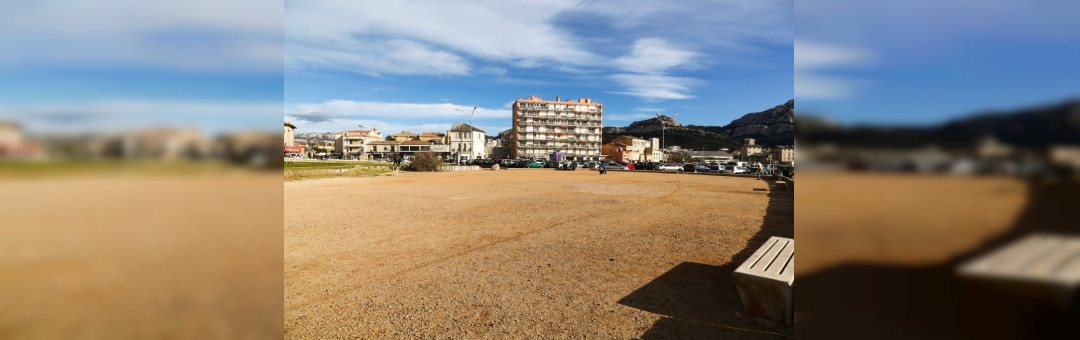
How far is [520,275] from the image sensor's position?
514 centimetres

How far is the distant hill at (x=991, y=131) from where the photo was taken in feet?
2.14

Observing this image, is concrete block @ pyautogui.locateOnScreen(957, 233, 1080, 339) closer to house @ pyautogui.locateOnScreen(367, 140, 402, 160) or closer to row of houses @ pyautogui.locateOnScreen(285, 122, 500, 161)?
row of houses @ pyautogui.locateOnScreen(285, 122, 500, 161)

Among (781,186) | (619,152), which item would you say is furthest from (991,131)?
(619,152)

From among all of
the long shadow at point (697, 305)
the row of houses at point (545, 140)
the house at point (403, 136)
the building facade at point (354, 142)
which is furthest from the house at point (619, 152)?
the long shadow at point (697, 305)

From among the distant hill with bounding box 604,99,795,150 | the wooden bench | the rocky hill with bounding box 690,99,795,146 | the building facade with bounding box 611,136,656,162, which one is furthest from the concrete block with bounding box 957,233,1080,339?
the rocky hill with bounding box 690,99,795,146

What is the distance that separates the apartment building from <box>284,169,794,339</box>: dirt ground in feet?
329

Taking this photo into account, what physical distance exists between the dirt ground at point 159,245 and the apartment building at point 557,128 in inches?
4205

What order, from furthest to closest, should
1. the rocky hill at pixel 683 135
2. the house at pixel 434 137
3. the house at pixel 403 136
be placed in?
the rocky hill at pixel 683 135, the house at pixel 403 136, the house at pixel 434 137

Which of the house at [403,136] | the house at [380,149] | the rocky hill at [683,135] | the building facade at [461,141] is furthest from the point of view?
the rocky hill at [683,135]

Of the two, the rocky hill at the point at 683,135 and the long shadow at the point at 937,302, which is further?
the rocky hill at the point at 683,135

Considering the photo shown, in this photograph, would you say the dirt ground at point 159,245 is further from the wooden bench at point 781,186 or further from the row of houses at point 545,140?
the row of houses at point 545,140

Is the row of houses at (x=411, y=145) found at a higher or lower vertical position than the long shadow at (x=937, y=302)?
higher

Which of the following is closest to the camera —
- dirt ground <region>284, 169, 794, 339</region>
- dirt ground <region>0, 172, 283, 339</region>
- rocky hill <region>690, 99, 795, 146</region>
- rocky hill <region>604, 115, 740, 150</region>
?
dirt ground <region>0, 172, 283, 339</region>

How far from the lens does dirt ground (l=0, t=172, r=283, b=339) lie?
160cm
